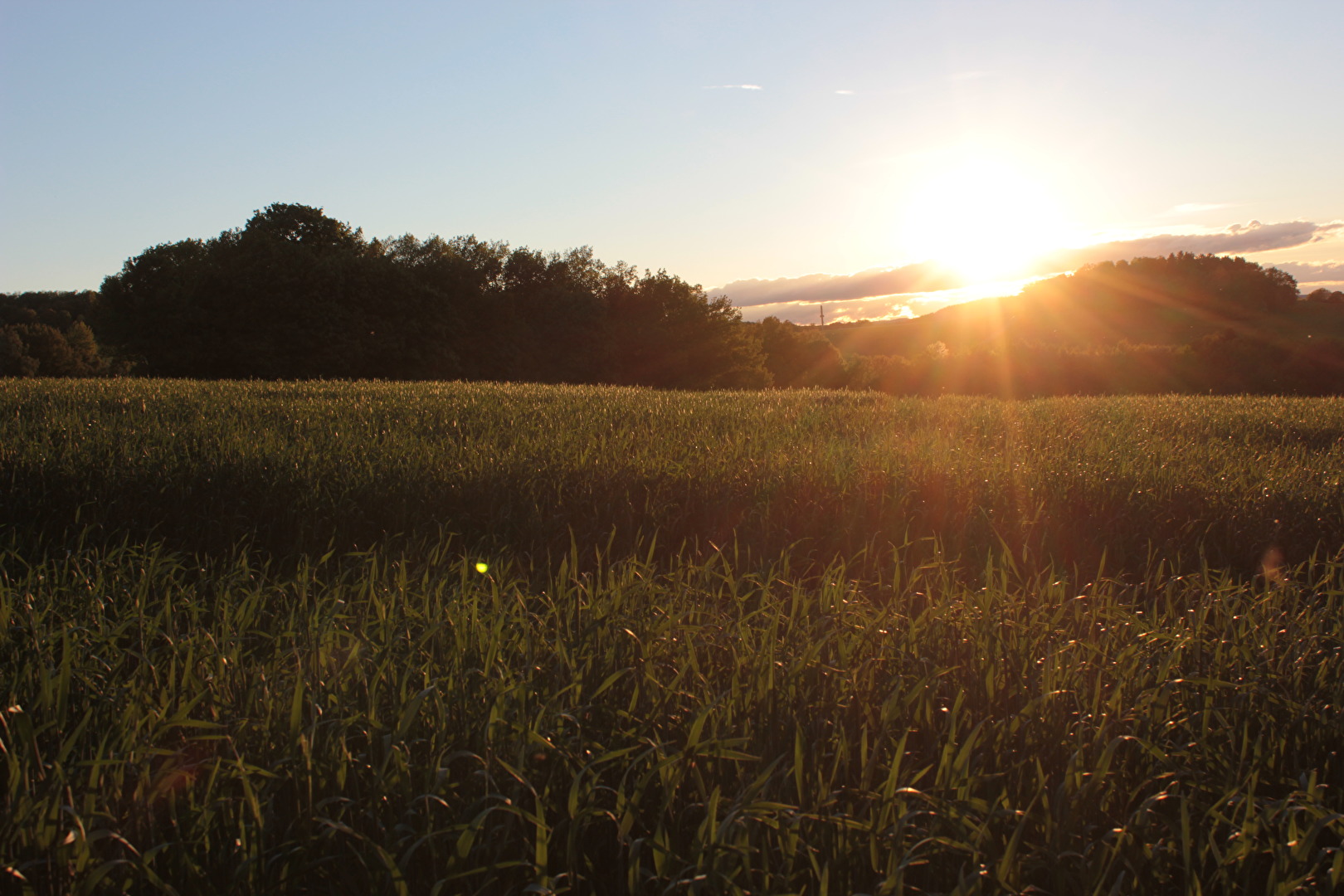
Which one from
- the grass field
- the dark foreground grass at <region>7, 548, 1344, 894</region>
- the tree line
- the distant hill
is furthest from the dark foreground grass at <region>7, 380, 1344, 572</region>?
the distant hill

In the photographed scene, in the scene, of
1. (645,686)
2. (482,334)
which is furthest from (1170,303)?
(645,686)

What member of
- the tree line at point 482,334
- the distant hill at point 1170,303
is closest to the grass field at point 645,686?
the tree line at point 482,334

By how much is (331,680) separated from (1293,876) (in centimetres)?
260

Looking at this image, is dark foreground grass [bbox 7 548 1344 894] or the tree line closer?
dark foreground grass [bbox 7 548 1344 894]

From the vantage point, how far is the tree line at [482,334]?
3231 centimetres

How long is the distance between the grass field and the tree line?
25.1m

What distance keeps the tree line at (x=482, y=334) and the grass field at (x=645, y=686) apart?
82.3 ft

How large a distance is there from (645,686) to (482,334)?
39.8 metres

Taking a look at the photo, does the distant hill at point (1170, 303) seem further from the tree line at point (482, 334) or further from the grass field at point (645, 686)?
the grass field at point (645, 686)

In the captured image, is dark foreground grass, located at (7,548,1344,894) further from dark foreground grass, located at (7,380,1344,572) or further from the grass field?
dark foreground grass, located at (7,380,1344,572)

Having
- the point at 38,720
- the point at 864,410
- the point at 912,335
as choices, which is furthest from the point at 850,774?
the point at 912,335

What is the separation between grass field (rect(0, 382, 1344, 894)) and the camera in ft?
5.81

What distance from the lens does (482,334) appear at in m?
40.5

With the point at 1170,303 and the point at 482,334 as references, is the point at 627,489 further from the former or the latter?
the point at 1170,303
